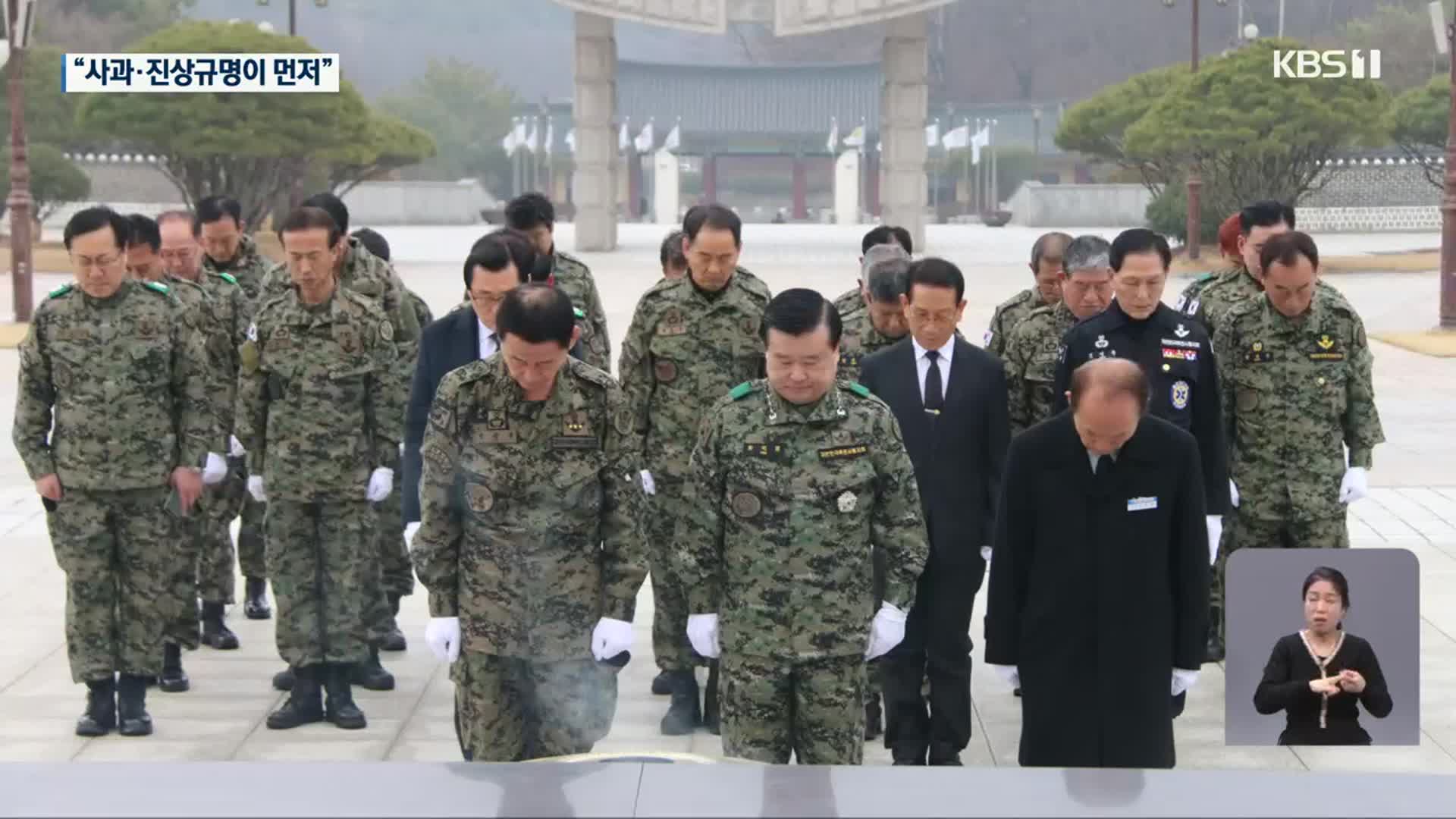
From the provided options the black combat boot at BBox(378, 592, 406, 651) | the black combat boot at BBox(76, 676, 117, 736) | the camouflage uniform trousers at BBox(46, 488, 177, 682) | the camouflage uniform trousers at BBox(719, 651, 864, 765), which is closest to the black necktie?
the camouflage uniform trousers at BBox(719, 651, 864, 765)

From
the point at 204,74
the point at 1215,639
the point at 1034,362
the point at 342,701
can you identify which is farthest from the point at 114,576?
the point at 204,74

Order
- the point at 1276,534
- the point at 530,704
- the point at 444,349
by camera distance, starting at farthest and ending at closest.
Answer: the point at 1276,534 → the point at 444,349 → the point at 530,704

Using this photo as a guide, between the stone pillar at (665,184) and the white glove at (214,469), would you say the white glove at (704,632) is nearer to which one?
the white glove at (214,469)

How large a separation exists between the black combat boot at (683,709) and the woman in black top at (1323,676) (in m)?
2.61

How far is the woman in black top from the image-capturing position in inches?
180

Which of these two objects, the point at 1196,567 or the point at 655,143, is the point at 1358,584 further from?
the point at 655,143

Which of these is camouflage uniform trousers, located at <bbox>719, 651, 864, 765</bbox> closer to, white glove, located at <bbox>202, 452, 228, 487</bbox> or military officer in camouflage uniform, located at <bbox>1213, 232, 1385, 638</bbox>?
military officer in camouflage uniform, located at <bbox>1213, 232, 1385, 638</bbox>

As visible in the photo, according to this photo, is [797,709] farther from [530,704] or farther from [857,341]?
[857,341]

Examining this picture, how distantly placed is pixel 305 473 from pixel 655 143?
78.2 metres

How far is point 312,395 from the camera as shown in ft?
21.8

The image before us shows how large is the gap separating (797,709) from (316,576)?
8.04 feet

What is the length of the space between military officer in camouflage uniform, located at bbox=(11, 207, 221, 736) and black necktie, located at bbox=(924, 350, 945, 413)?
8.54 feet

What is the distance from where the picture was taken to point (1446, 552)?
10.1m

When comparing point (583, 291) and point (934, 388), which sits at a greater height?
point (583, 291)
